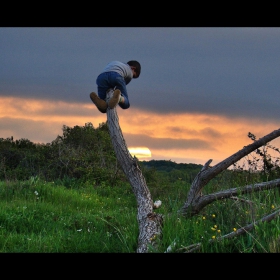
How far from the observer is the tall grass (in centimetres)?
538

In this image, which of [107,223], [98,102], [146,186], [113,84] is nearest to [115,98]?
[98,102]

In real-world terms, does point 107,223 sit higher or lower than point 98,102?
lower

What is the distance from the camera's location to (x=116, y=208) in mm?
9828

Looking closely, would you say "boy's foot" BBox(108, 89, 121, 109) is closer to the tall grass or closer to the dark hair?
the dark hair

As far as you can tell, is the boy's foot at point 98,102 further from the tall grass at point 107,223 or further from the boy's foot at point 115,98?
the tall grass at point 107,223

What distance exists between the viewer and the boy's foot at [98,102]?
326 inches

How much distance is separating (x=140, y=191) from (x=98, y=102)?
2008 mm

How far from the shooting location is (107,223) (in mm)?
7777

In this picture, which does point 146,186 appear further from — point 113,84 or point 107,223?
point 113,84
